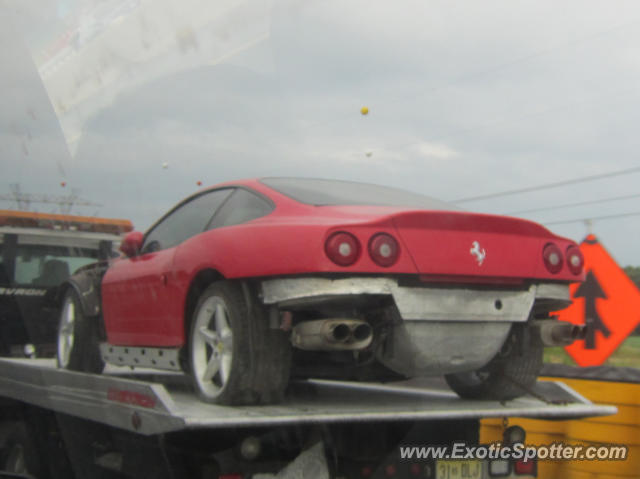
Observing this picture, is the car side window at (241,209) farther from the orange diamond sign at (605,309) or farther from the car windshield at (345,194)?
the orange diamond sign at (605,309)

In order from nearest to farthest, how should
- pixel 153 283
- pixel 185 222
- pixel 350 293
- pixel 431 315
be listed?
pixel 350 293, pixel 431 315, pixel 153 283, pixel 185 222

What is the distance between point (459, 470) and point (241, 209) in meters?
1.76

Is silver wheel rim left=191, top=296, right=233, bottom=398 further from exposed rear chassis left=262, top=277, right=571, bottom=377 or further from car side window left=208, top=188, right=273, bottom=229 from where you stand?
car side window left=208, top=188, right=273, bottom=229

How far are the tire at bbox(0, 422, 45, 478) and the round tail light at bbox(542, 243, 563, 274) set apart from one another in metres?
3.46

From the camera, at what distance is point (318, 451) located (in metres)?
3.60

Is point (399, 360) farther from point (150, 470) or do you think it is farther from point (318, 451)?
point (150, 470)

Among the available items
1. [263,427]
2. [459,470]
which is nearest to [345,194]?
[263,427]

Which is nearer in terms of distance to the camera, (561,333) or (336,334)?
(336,334)

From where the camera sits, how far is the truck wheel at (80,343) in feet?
18.2

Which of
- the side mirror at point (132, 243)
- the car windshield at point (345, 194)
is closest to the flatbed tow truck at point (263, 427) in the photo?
the side mirror at point (132, 243)

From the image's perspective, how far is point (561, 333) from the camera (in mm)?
4102

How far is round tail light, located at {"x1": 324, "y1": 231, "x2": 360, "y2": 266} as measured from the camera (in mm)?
3553

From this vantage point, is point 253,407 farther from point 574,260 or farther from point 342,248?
point 574,260

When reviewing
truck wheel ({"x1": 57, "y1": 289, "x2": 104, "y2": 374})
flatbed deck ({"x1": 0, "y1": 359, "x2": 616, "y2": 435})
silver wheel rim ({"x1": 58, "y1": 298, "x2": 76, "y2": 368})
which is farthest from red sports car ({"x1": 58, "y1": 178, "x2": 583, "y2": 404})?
silver wheel rim ({"x1": 58, "y1": 298, "x2": 76, "y2": 368})
